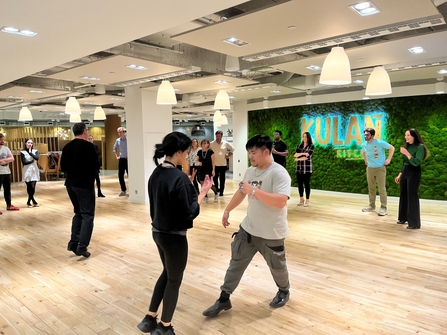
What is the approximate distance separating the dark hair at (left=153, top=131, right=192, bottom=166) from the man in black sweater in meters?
2.24

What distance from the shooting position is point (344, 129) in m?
9.42

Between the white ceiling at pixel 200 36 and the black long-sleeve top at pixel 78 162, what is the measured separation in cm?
121

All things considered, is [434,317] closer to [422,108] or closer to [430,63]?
[430,63]

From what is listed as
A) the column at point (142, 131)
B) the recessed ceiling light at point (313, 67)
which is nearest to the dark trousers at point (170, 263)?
the recessed ceiling light at point (313, 67)

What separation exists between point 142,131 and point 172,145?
5.86 meters

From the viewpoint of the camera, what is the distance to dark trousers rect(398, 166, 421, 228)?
554cm

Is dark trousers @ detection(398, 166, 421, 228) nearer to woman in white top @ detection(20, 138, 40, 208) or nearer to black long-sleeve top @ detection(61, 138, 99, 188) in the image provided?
black long-sleeve top @ detection(61, 138, 99, 188)

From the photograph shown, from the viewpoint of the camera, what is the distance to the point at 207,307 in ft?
10.2

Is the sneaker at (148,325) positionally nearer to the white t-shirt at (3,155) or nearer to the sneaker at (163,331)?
the sneaker at (163,331)

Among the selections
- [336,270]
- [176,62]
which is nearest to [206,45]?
[176,62]

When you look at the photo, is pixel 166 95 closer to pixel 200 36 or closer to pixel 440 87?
pixel 200 36

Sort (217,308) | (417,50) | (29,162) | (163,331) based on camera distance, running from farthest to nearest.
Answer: (29,162) → (417,50) → (217,308) → (163,331)

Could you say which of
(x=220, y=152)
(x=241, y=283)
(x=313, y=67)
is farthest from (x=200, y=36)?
(x=220, y=152)

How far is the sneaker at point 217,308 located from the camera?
2.92m
